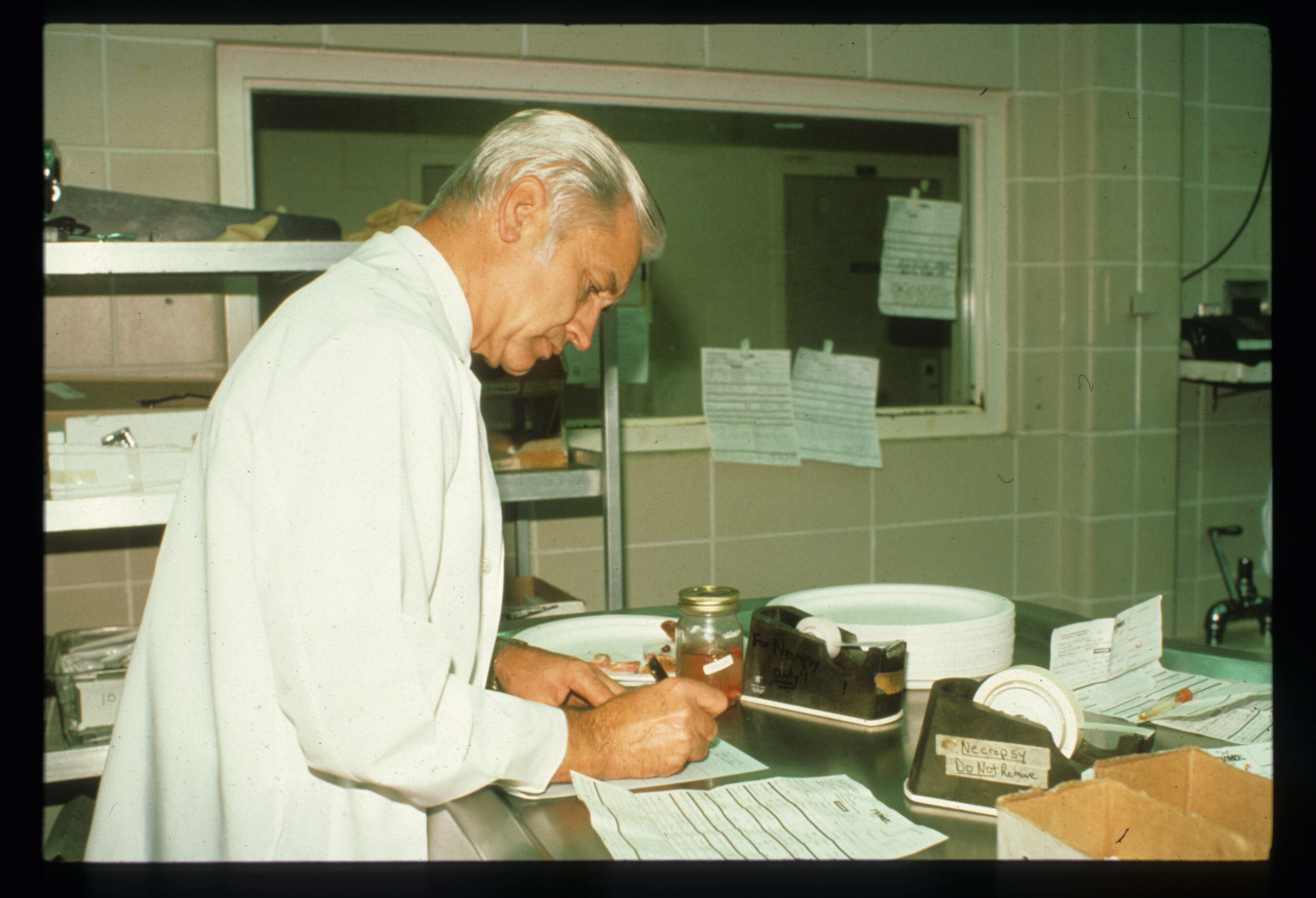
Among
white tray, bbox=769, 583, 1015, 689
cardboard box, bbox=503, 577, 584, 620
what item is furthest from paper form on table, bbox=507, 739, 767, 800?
cardboard box, bbox=503, 577, 584, 620

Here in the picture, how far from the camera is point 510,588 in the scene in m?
2.14

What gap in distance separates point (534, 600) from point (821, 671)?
106cm

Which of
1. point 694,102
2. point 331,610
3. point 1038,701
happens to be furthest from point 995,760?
point 694,102

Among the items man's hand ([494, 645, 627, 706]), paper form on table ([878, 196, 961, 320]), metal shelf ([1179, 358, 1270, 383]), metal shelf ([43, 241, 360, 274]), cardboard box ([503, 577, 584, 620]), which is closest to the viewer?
man's hand ([494, 645, 627, 706])

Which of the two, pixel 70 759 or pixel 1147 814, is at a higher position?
pixel 1147 814

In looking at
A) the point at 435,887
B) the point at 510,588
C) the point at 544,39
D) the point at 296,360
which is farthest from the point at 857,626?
the point at 544,39

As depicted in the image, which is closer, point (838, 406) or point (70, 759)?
point (70, 759)

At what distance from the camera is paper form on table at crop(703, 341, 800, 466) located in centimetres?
248

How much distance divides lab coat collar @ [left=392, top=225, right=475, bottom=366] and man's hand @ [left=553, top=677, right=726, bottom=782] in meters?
0.39

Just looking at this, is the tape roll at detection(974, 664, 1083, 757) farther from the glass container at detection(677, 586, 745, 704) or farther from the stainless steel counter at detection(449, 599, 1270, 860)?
the glass container at detection(677, 586, 745, 704)

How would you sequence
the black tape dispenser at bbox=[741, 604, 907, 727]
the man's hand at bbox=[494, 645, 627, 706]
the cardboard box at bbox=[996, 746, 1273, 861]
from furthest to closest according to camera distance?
the man's hand at bbox=[494, 645, 627, 706], the black tape dispenser at bbox=[741, 604, 907, 727], the cardboard box at bbox=[996, 746, 1273, 861]

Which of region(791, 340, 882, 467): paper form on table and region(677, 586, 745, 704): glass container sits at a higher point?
region(791, 340, 882, 467): paper form on table

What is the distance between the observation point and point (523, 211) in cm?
103

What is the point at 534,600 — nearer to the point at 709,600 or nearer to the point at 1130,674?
the point at 709,600
